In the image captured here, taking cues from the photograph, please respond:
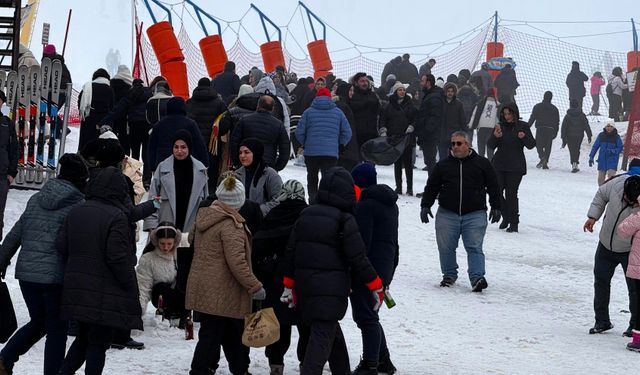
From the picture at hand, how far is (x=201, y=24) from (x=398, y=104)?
12.0 metres

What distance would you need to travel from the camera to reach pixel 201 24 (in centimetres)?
2847

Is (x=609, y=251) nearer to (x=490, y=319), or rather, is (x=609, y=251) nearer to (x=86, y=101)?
(x=490, y=319)

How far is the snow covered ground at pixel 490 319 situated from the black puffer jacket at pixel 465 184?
81cm

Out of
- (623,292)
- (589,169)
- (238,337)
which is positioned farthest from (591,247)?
(589,169)

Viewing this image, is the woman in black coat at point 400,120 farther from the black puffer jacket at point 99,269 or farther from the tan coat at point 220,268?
the black puffer jacket at point 99,269

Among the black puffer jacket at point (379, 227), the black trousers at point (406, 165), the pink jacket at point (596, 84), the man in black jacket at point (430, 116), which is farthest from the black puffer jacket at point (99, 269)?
the pink jacket at point (596, 84)

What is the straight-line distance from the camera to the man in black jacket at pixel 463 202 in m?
11.6

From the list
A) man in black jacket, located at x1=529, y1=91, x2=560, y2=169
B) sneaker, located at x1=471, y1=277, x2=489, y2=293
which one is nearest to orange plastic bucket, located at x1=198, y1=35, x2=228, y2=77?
man in black jacket, located at x1=529, y1=91, x2=560, y2=169

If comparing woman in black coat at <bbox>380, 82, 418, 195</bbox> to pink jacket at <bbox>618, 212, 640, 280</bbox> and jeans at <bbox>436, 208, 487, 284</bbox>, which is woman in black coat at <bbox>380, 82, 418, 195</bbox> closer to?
jeans at <bbox>436, 208, 487, 284</bbox>

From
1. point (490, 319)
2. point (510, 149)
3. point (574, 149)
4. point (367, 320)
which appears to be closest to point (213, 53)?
point (574, 149)

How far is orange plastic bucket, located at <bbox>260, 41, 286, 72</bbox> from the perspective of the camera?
28.8m

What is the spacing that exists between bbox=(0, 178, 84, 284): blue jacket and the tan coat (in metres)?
0.78

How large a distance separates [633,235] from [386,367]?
2.51 meters

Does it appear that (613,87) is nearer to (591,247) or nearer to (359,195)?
(591,247)
